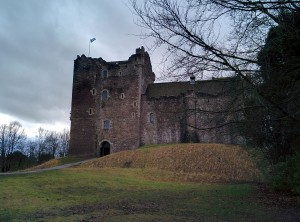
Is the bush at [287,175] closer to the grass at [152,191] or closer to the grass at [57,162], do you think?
the grass at [152,191]

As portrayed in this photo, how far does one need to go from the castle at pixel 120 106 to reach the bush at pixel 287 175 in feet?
70.9

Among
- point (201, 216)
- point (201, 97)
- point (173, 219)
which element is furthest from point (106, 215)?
point (201, 97)

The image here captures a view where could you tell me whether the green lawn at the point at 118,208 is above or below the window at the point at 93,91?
below

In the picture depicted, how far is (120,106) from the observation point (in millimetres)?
41062

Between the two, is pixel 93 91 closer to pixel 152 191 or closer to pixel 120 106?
pixel 120 106

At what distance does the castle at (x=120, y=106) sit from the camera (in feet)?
129

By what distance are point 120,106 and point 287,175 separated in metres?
28.0

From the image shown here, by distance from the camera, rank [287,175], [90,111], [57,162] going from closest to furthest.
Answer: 1. [287,175]
2. [57,162]
3. [90,111]

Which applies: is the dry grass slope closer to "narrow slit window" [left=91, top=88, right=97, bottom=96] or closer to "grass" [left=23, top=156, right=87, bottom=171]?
"grass" [left=23, top=156, right=87, bottom=171]

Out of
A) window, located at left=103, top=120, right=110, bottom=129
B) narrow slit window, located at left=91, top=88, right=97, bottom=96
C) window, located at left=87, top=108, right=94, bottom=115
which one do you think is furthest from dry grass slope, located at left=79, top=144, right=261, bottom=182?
narrow slit window, located at left=91, top=88, right=97, bottom=96

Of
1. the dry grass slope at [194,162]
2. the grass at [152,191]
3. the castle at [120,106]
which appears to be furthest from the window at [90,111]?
the grass at [152,191]

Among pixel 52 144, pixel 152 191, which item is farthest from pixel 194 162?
pixel 52 144

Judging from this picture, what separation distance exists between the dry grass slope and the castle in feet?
20.0

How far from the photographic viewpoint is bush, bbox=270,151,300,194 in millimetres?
13531
